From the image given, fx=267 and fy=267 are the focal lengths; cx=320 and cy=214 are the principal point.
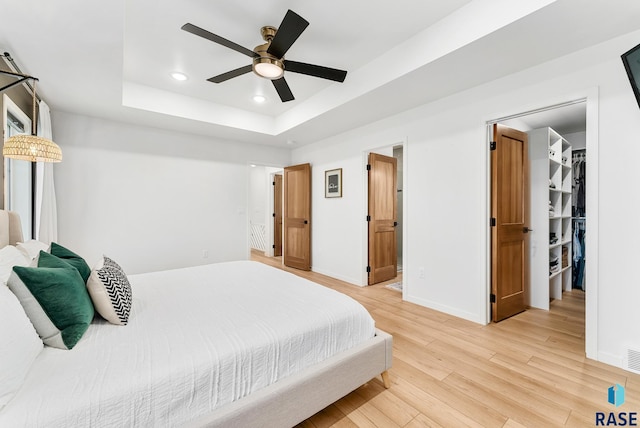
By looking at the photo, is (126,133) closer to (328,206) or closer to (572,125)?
(328,206)

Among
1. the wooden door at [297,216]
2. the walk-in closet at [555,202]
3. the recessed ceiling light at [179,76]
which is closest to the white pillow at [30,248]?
the recessed ceiling light at [179,76]

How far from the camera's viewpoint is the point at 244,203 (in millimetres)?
4902

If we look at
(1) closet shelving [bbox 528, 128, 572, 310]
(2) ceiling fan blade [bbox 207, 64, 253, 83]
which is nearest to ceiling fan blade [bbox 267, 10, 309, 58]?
(2) ceiling fan blade [bbox 207, 64, 253, 83]

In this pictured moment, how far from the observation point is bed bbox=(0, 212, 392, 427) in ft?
3.08

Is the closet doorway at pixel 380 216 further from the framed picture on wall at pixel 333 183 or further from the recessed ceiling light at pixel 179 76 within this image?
the recessed ceiling light at pixel 179 76

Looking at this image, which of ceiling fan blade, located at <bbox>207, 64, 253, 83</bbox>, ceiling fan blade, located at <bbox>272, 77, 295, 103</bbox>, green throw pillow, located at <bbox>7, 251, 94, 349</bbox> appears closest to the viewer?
green throw pillow, located at <bbox>7, 251, 94, 349</bbox>

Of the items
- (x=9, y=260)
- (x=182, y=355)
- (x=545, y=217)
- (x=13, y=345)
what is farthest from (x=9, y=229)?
(x=545, y=217)

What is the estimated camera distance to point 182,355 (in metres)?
1.15

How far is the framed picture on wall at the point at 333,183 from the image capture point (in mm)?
4508

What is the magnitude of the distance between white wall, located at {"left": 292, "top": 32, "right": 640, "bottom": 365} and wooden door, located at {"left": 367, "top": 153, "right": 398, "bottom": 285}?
0.21 m

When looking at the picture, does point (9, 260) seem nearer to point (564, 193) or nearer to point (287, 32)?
point (287, 32)

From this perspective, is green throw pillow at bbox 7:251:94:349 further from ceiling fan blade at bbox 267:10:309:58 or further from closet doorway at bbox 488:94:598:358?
closet doorway at bbox 488:94:598:358

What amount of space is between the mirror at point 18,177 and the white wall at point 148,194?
0.50 meters

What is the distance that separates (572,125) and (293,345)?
5.04 metres
